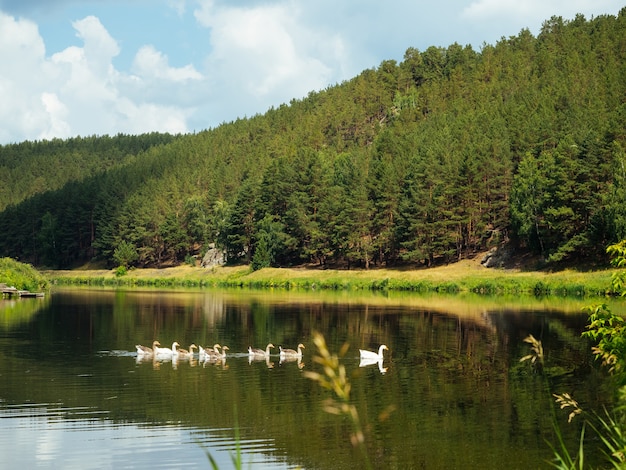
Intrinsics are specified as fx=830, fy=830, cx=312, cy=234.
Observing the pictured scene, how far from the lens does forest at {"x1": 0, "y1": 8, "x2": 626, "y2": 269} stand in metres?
93.3

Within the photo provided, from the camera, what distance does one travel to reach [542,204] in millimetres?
93688

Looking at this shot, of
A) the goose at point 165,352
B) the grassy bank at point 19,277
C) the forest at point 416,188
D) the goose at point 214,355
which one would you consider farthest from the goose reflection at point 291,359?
the grassy bank at point 19,277

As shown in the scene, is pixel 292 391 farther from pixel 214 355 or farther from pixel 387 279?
pixel 387 279

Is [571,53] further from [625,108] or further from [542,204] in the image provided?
[542,204]

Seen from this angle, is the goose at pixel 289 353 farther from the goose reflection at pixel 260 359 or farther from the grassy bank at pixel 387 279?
the grassy bank at pixel 387 279

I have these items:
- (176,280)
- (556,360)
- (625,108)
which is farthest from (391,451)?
(176,280)

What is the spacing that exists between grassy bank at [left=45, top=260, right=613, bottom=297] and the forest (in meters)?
4.08

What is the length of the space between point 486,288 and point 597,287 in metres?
15.3

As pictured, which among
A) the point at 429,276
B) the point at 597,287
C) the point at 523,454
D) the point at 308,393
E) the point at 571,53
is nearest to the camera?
the point at 523,454

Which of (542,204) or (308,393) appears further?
(542,204)

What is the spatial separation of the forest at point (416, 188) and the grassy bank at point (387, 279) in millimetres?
4076

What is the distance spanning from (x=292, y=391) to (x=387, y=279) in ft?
240

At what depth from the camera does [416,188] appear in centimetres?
11194

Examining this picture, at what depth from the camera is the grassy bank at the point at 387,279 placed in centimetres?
8225
